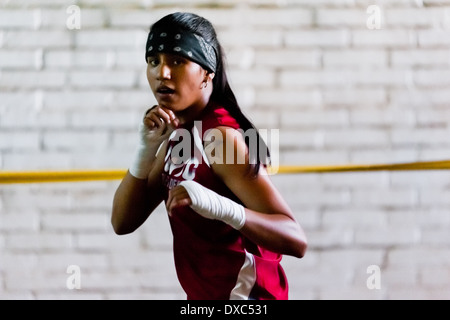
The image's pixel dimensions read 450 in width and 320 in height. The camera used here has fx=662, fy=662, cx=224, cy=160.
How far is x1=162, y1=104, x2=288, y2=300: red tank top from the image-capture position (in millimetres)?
1755

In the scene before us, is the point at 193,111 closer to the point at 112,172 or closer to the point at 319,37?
the point at 112,172

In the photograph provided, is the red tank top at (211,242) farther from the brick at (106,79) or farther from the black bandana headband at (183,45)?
the brick at (106,79)

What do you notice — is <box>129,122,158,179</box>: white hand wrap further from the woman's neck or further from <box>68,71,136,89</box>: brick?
<box>68,71,136,89</box>: brick

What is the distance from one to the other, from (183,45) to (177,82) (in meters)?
0.10

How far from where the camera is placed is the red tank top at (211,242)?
175 centimetres

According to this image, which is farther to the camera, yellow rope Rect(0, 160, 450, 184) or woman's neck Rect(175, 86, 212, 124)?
yellow rope Rect(0, 160, 450, 184)

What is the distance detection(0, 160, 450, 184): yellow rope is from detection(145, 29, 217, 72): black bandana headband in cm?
53

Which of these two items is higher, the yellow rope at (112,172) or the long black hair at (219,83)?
the long black hair at (219,83)

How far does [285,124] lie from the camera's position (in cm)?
227

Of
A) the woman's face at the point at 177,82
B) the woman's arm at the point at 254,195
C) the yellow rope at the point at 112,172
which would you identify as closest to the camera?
the woman's arm at the point at 254,195

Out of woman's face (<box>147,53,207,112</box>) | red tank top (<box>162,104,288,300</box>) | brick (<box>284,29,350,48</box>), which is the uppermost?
brick (<box>284,29,350,48</box>)

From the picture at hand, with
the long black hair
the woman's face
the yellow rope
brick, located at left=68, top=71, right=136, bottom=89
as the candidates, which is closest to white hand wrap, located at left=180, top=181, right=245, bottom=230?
the long black hair

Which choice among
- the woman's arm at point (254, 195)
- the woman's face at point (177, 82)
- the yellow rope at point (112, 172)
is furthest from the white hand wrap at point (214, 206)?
the yellow rope at point (112, 172)

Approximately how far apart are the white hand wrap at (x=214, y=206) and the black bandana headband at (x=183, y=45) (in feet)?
1.26
